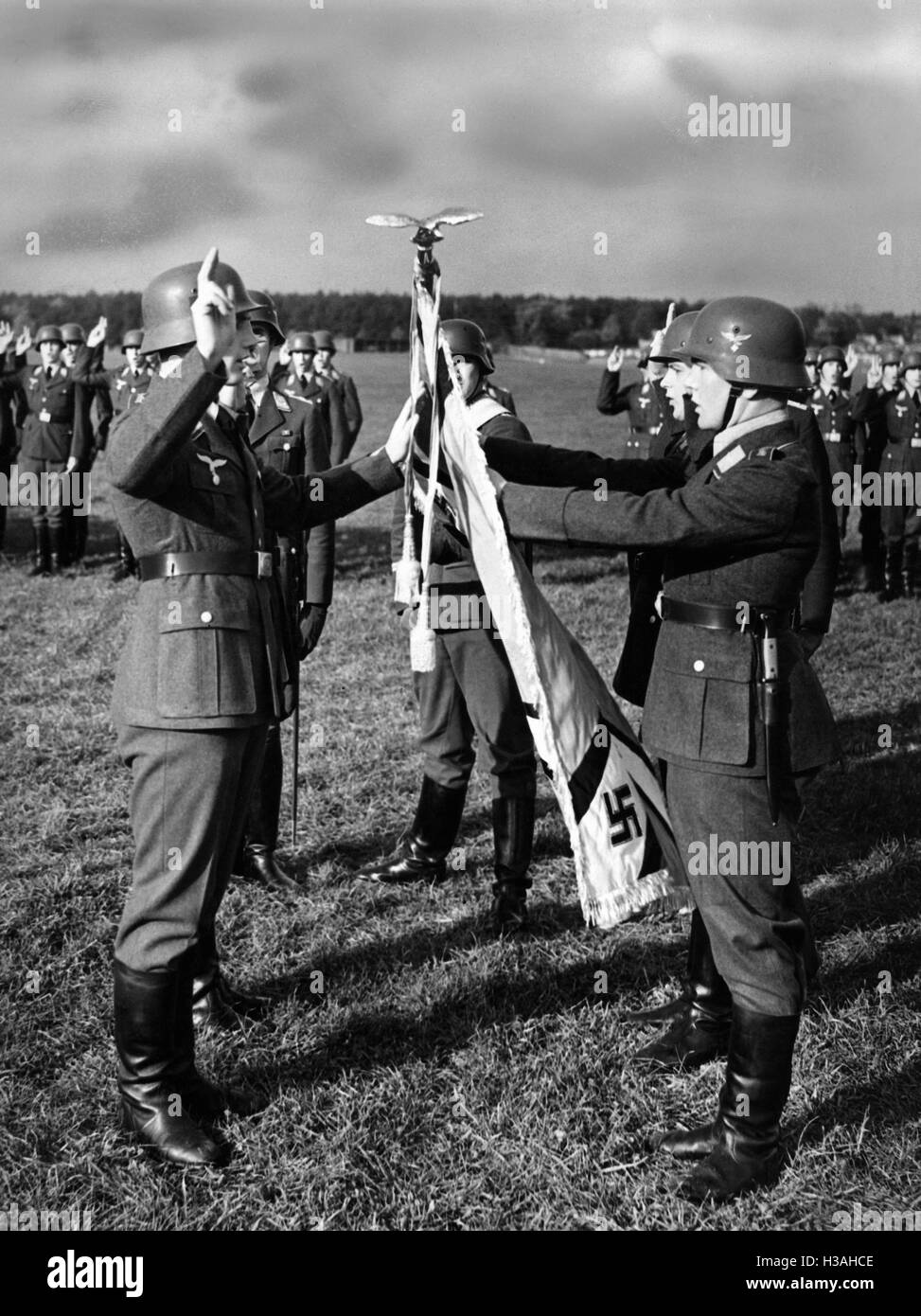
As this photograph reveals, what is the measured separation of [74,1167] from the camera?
142 inches

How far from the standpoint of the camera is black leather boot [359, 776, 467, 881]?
5.81 meters

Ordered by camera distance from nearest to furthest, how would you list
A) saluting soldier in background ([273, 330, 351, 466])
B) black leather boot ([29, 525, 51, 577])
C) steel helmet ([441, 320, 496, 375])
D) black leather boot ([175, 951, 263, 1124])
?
1. black leather boot ([175, 951, 263, 1124])
2. steel helmet ([441, 320, 496, 375])
3. black leather boot ([29, 525, 51, 577])
4. saluting soldier in background ([273, 330, 351, 466])

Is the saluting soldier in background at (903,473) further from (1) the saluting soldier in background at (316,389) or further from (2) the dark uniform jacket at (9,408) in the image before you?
(2) the dark uniform jacket at (9,408)

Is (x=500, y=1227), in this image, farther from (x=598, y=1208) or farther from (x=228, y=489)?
(x=228, y=489)

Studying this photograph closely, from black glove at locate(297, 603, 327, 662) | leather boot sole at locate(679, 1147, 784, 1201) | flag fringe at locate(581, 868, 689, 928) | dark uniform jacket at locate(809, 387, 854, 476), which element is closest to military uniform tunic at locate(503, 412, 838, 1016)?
flag fringe at locate(581, 868, 689, 928)

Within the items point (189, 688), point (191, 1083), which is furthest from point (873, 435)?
point (191, 1083)

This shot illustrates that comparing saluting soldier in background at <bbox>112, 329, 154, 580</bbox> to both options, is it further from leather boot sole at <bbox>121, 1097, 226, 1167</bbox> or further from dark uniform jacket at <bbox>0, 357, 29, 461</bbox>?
leather boot sole at <bbox>121, 1097, 226, 1167</bbox>

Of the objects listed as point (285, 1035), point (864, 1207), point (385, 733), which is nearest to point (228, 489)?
point (285, 1035)

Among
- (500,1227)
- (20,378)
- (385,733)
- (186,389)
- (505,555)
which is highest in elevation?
(20,378)

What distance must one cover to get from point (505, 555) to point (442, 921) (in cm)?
242

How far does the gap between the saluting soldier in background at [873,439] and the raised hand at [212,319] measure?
1182 cm

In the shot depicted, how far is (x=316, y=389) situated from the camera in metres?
13.7

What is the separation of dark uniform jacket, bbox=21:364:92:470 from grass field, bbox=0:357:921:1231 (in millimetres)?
7012

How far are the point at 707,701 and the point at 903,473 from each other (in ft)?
37.0
